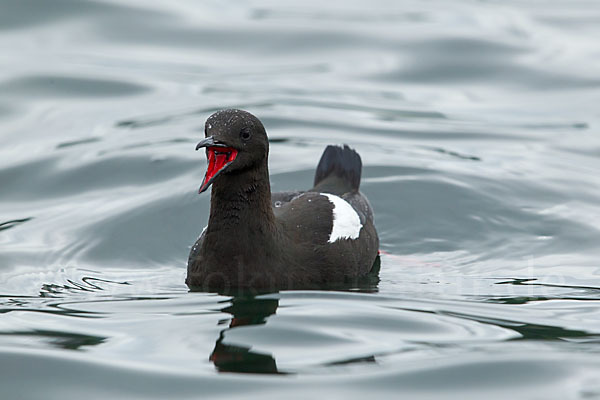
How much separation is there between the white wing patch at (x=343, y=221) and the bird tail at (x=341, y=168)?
51 cm

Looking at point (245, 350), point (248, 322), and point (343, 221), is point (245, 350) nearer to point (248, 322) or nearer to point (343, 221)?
point (248, 322)

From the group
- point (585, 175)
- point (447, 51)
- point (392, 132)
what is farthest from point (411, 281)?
point (447, 51)

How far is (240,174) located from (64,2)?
9.12 meters

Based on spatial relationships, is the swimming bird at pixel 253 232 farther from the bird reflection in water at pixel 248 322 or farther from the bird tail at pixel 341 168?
the bird tail at pixel 341 168

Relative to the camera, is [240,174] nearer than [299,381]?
No

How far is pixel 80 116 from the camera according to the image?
11.5 meters

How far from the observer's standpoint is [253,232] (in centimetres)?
651

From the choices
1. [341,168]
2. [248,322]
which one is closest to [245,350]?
[248,322]

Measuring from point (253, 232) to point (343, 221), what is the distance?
96 centimetres

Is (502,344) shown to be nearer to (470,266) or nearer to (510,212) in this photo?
(470,266)

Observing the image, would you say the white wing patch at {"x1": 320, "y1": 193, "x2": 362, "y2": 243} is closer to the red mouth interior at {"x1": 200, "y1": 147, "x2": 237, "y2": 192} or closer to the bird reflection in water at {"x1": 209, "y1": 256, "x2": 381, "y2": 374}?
the bird reflection in water at {"x1": 209, "y1": 256, "x2": 381, "y2": 374}

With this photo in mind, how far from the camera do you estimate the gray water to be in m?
4.99

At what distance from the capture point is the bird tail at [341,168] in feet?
27.2

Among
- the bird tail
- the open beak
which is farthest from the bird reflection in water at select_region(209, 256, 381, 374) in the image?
the bird tail
